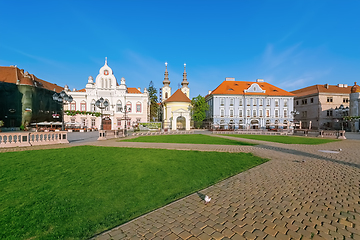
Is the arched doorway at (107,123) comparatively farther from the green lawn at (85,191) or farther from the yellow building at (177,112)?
the green lawn at (85,191)

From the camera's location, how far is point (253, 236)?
3.07 metres

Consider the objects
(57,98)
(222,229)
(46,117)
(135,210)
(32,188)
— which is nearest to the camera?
(222,229)

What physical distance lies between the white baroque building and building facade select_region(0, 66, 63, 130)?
248 inches

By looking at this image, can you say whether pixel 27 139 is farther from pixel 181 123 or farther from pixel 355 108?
pixel 355 108

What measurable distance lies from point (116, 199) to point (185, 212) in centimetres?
179

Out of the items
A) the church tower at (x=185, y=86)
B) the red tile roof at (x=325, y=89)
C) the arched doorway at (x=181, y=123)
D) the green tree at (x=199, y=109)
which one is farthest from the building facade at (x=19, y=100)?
the red tile roof at (x=325, y=89)

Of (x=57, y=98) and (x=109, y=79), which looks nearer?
(x=57, y=98)

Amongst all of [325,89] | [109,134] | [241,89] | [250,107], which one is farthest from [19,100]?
[325,89]

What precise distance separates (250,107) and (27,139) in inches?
1935

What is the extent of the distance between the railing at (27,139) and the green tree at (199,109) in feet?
127

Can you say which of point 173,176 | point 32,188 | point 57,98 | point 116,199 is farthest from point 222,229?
point 57,98

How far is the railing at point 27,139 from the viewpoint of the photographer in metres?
13.4

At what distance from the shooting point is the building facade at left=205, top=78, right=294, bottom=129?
163 feet

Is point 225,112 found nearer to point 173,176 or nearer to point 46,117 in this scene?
point 173,176
